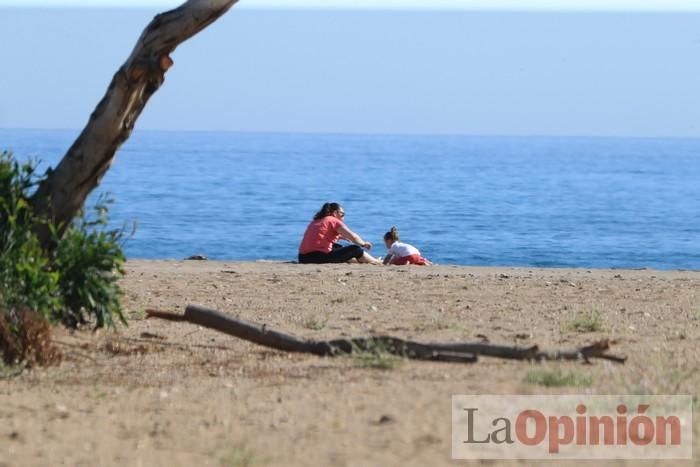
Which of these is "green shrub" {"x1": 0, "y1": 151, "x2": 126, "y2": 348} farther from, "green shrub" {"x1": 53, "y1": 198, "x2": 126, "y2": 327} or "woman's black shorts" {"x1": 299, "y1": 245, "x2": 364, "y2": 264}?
"woman's black shorts" {"x1": 299, "y1": 245, "x2": 364, "y2": 264}

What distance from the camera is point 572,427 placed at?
6.99 metres

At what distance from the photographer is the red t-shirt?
1808cm

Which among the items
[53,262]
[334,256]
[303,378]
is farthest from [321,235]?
[303,378]

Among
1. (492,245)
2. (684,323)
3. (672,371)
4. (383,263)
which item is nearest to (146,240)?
(492,245)

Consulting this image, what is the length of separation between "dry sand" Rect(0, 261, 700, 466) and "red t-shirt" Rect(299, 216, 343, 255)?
4.31 m

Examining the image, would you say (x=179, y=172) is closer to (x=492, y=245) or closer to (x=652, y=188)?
(x=652, y=188)

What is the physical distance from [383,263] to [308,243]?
1.13m

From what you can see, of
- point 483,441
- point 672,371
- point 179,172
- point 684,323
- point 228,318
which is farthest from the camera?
point 179,172

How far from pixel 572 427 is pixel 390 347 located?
2088 mm

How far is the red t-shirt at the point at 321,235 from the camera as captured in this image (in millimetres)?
18078

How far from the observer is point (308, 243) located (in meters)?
18.1

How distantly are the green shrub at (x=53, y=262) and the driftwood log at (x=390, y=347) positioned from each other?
65cm

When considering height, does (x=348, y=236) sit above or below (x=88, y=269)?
above

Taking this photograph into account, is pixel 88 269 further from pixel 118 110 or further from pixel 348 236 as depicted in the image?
pixel 348 236
